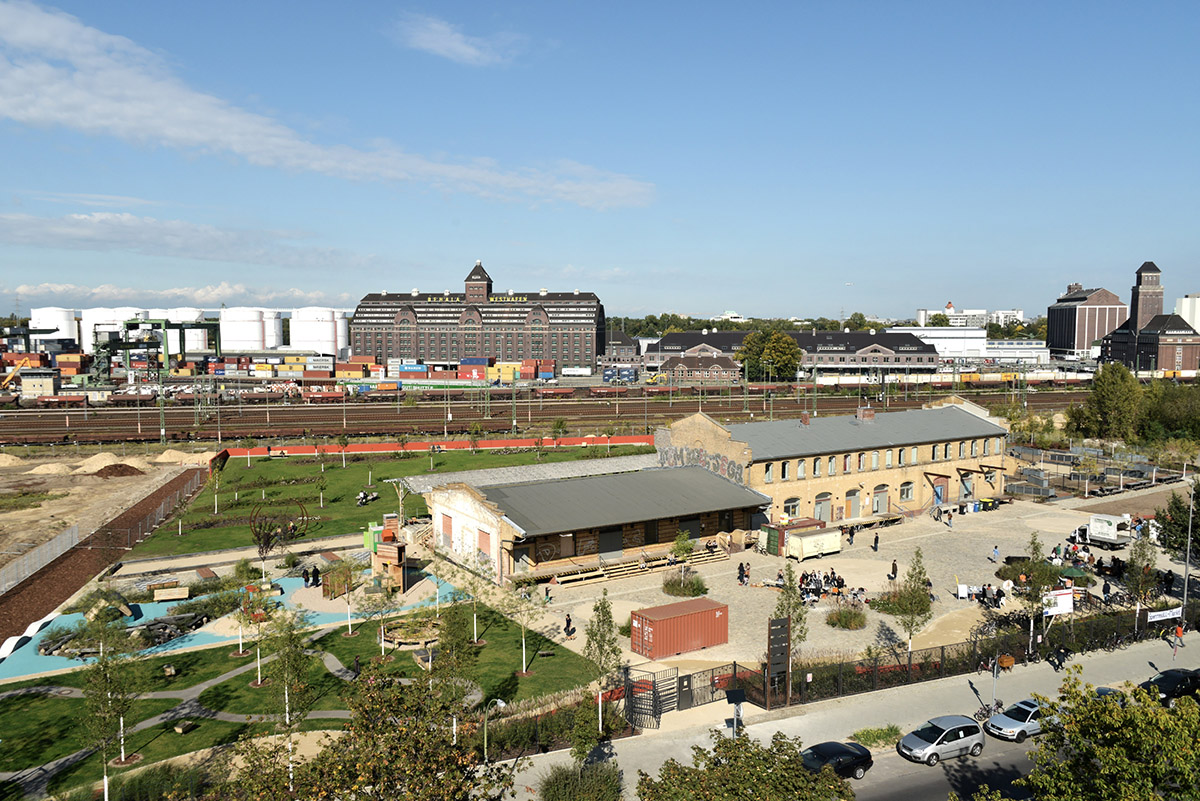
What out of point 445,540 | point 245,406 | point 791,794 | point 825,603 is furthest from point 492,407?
point 791,794

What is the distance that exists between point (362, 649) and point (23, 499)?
45.1m

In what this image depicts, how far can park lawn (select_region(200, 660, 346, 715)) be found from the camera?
84.4 feet

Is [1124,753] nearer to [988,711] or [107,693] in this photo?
[988,711]

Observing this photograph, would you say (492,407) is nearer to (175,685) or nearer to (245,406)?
(245,406)

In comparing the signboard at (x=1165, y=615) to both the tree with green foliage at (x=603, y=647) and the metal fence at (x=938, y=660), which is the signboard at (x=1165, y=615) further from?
the tree with green foliage at (x=603, y=647)

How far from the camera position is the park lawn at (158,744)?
2131 cm

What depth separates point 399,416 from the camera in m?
109

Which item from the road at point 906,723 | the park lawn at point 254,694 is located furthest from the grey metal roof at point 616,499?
the road at point 906,723

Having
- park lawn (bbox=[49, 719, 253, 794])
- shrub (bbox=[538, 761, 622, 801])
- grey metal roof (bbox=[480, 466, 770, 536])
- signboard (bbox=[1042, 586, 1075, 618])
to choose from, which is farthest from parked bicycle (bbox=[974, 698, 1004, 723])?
park lawn (bbox=[49, 719, 253, 794])

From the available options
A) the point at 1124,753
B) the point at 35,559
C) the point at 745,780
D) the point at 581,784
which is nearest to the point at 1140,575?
the point at 1124,753

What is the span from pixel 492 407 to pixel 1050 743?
359 ft

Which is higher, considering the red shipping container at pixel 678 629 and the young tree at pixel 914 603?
the young tree at pixel 914 603

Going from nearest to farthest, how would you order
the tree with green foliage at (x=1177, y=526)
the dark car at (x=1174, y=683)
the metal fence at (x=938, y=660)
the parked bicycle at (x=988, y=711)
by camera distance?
the parked bicycle at (x=988, y=711)
the dark car at (x=1174, y=683)
the metal fence at (x=938, y=660)
the tree with green foliage at (x=1177, y=526)

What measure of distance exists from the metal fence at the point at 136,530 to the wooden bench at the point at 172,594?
1217 cm
